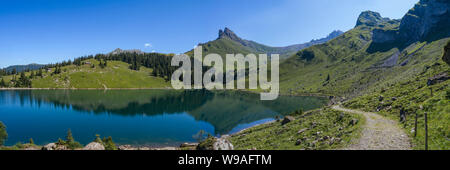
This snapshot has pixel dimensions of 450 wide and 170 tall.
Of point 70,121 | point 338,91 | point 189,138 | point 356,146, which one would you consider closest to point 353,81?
point 338,91

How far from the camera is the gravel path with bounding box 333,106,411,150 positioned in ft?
66.0

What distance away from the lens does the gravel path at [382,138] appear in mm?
20125

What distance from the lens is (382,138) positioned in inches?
896
